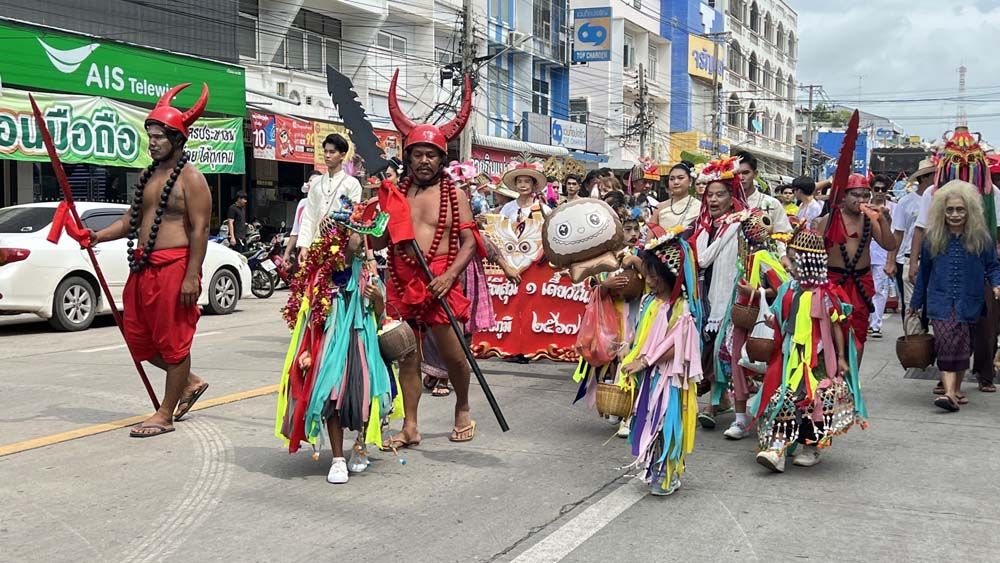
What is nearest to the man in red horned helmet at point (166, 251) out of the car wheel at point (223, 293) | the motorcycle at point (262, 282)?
the car wheel at point (223, 293)

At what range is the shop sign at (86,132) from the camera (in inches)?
587

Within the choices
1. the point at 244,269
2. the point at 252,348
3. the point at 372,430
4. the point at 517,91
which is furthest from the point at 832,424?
the point at 517,91

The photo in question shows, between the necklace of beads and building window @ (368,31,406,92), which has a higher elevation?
building window @ (368,31,406,92)

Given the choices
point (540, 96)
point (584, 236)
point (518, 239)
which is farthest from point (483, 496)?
point (540, 96)

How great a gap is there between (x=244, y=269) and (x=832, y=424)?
1115cm

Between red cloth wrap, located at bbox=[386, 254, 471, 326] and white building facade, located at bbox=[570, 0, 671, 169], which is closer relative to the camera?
red cloth wrap, located at bbox=[386, 254, 471, 326]

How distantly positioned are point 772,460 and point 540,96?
3365cm

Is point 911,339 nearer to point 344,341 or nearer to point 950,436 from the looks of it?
point 950,436

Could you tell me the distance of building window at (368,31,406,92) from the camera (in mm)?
27297

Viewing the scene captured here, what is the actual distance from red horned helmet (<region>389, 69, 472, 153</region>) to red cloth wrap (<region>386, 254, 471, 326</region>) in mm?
690

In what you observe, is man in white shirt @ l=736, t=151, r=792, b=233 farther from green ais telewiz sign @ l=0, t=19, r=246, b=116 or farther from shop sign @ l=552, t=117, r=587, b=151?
shop sign @ l=552, t=117, r=587, b=151

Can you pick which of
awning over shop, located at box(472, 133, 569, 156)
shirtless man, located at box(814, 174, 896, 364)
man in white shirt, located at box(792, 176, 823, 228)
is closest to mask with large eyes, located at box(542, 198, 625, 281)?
shirtless man, located at box(814, 174, 896, 364)

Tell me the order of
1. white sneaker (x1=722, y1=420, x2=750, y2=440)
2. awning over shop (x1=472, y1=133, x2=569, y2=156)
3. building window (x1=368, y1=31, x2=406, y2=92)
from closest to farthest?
1. white sneaker (x1=722, y1=420, x2=750, y2=440)
2. building window (x1=368, y1=31, x2=406, y2=92)
3. awning over shop (x1=472, y1=133, x2=569, y2=156)

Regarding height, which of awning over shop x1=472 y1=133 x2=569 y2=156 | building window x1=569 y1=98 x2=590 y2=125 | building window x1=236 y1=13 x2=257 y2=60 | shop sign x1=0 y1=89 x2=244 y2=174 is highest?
building window x1=569 y1=98 x2=590 y2=125
